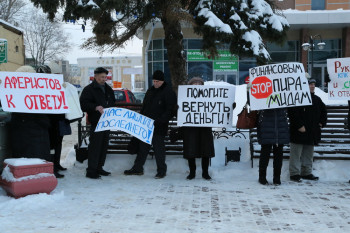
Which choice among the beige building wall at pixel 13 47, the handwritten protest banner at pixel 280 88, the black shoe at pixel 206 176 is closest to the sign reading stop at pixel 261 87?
the handwritten protest banner at pixel 280 88

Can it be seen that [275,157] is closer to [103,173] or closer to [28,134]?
[103,173]

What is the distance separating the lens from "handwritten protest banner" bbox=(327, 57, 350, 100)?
22.9ft

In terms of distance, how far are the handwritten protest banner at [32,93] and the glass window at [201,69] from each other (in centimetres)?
2413

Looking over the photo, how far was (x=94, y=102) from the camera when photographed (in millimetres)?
6895

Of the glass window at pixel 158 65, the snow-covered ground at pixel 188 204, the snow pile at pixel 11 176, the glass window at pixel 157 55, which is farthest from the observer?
the glass window at pixel 158 65

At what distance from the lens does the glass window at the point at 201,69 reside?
30.1 meters

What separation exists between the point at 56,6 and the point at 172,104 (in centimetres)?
314

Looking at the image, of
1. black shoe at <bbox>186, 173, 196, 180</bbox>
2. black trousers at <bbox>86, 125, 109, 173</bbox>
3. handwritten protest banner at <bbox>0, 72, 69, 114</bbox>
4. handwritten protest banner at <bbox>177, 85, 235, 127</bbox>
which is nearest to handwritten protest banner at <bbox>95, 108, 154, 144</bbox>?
black trousers at <bbox>86, 125, 109, 173</bbox>

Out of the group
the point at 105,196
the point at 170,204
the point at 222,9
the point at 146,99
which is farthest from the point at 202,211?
the point at 222,9

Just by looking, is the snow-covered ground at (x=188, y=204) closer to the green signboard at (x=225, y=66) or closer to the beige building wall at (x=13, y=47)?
the beige building wall at (x=13, y=47)

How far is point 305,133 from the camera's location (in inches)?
261

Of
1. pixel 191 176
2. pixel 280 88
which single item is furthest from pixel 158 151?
pixel 280 88

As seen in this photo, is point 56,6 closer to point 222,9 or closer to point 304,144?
point 222,9

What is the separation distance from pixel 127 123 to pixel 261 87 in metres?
2.36
